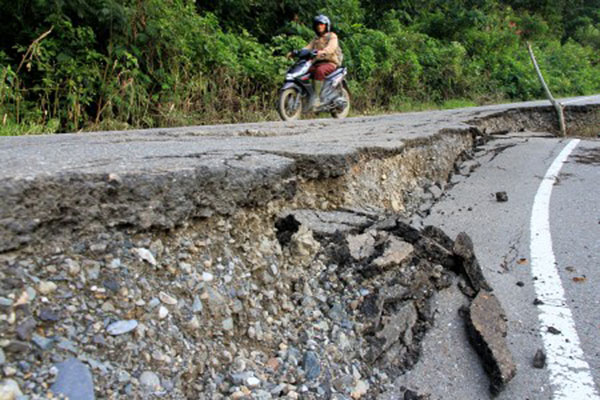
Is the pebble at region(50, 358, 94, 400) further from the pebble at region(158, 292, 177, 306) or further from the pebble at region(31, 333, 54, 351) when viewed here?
the pebble at region(158, 292, 177, 306)

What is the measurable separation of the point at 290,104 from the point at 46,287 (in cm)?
668

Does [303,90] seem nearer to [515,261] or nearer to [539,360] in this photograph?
[515,261]

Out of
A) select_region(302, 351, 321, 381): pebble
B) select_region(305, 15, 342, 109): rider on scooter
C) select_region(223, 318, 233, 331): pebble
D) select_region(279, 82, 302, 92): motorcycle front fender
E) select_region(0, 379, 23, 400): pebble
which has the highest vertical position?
select_region(305, 15, 342, 109): rider on scooter

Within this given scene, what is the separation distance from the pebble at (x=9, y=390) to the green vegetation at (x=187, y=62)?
4548 millimetres

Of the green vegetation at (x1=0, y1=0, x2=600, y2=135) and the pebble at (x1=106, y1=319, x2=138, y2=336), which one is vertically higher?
the green vegetation at (x1=0, y1=0, x2=600, y2=135)

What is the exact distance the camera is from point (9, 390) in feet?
4.69

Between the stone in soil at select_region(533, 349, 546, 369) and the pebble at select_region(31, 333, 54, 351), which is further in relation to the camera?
the stone in soil at select_region(533, 349, 546, 369)

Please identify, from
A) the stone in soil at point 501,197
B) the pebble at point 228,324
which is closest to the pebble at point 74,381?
the pebble at point 228,324

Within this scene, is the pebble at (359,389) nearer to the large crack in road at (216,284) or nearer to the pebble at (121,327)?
the large crack in road at (216,284)

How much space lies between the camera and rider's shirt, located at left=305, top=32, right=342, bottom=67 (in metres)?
8.06

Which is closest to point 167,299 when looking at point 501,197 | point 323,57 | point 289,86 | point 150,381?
point 150,381

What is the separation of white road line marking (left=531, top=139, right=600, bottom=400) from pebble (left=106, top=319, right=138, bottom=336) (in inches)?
68.4

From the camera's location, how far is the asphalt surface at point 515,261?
224cm

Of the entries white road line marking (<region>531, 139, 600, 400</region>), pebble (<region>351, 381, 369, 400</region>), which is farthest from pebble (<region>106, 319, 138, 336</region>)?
white road line marking (<region>531, 139, 600, 400</region>)
